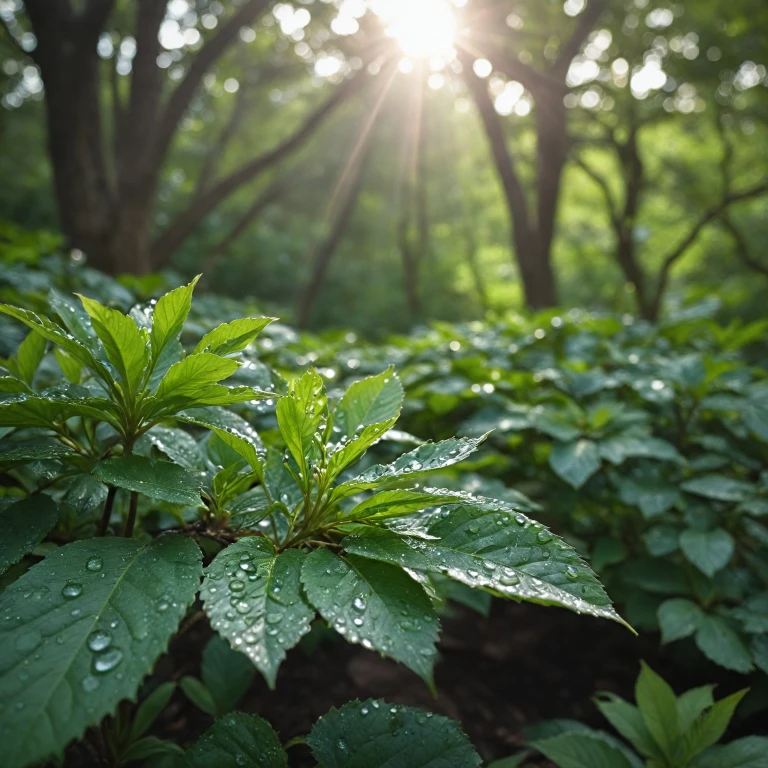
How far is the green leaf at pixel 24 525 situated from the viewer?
32.6 inches

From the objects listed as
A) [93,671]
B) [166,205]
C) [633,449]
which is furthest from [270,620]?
[166,205]

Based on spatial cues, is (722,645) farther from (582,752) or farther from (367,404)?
(367,404)

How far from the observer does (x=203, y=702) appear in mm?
1450

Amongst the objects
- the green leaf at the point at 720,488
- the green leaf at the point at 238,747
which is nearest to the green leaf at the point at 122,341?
the green leaf at the point at 238,747

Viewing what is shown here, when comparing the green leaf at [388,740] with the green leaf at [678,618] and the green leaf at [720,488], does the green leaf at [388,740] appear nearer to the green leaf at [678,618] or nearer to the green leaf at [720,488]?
the green leaf at [678,618]

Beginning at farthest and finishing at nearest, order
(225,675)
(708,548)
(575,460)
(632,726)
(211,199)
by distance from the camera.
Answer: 1. (211,199)
2. (575,460)
3. (708,548)
4. (225,675)
5. (632,726)

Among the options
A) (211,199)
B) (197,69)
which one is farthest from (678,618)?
(197,69)

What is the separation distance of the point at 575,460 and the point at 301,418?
112cm

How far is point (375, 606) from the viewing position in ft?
2.50

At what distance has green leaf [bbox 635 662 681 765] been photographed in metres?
1.31

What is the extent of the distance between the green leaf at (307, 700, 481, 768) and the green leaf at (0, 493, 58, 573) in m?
0.55

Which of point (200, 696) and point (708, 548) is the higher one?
point (708, 548)

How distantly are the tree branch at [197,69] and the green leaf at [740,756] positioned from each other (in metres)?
5.77

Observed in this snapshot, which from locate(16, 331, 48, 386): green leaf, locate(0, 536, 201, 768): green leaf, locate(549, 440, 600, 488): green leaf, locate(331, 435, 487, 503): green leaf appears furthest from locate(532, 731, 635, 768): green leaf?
locate(16, 331, 48, 386): green leaf
